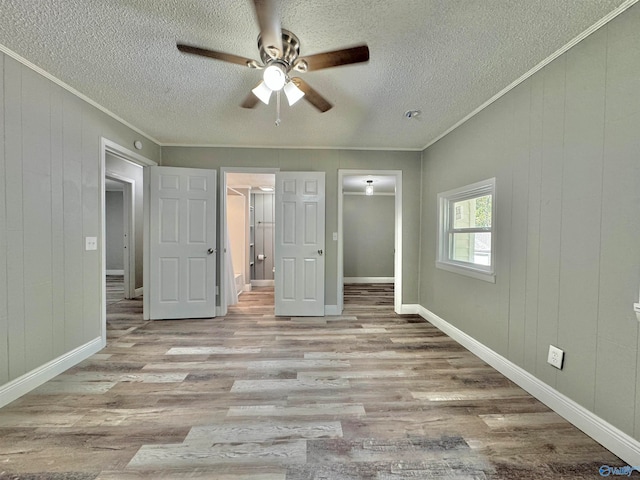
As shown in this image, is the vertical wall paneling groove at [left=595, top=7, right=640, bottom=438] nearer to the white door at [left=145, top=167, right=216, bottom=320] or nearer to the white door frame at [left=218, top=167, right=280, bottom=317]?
the white door frame at [left=218, top=167, right=280, bottom=317]

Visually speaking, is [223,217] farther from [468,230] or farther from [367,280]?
[367,280]

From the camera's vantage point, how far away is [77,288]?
2303 mm

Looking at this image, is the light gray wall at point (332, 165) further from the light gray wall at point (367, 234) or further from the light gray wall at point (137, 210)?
the light gray wall at point (367, 234)

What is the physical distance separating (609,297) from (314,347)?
2201mm

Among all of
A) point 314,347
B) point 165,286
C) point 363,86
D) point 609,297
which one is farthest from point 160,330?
point 609,297

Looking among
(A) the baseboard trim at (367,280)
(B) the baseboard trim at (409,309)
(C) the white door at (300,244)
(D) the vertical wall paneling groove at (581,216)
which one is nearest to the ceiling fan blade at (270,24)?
(D) the vertical wall paneling groove at (581,216)

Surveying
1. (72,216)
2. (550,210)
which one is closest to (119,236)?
(72,216)

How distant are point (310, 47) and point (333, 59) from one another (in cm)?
32

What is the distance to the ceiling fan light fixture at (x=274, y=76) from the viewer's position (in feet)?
4.93

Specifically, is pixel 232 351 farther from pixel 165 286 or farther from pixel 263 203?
pixel 263 203

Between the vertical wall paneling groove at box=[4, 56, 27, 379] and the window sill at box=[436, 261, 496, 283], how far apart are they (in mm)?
3734

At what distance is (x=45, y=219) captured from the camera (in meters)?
2.00

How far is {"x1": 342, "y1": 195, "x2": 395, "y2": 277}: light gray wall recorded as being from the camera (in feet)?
20.4

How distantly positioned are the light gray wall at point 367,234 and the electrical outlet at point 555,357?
4.47 metres
